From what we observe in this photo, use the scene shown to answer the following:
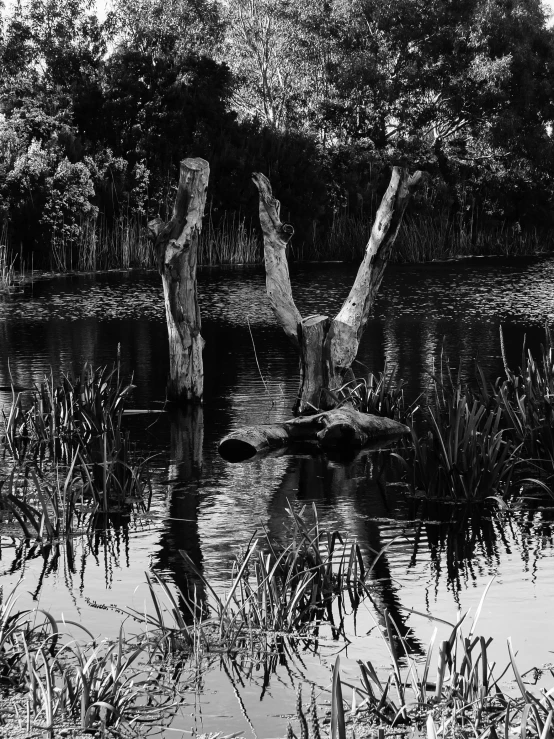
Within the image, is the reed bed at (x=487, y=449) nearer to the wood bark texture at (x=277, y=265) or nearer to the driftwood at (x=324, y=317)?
the driftwood at (x=324, y=317)

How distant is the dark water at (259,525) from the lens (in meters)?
4.32

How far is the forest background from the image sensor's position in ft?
91.0

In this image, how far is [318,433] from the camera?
845 cm

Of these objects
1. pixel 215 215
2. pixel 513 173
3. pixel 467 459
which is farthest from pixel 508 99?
pixel 467 459

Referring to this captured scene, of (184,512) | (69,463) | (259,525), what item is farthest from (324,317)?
(259,525)

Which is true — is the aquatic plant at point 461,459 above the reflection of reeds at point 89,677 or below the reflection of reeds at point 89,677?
above

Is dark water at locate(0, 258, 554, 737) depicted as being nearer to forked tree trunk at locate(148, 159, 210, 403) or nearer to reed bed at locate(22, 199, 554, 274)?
forked tree trunk at locate(148, 159, 210, 403)

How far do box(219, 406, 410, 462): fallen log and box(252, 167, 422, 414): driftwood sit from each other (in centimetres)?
25

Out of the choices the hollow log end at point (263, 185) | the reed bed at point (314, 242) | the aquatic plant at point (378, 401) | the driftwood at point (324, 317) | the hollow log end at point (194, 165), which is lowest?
the aquatic plant at point (378, 401)

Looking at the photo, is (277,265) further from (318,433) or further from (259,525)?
(259,525)

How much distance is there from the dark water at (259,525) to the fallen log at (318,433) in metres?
0.24

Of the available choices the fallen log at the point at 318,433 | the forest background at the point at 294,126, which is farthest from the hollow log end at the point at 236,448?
the forest background at the point at 294,126

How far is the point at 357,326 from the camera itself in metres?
9.48

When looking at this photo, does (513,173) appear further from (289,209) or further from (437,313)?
(437,313)
